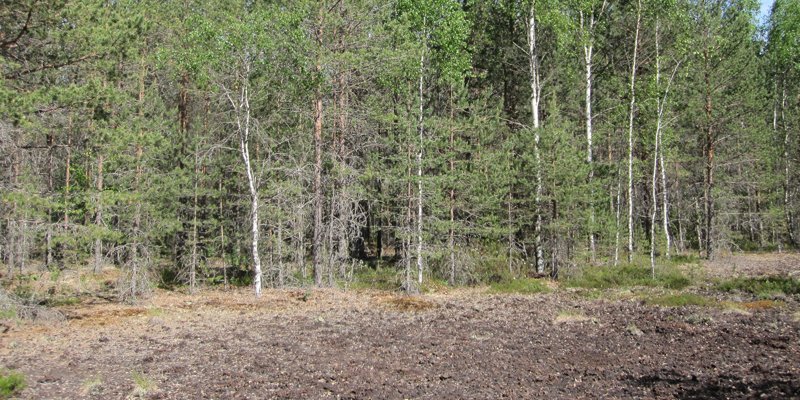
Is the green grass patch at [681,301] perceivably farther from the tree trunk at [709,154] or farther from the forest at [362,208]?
the tree trunk at [709,154]

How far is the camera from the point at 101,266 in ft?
73.0

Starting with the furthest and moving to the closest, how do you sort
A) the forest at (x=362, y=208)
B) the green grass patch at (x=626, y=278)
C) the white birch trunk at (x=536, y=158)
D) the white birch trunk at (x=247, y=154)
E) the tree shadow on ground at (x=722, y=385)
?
1. the white birch trunk at (x=536, y=158)
2. the green grass patch at (x=626, y=278)
3. the white birch trunk at (x=247, y=154)
4. the forest at (x=362, y=208)
5. the tree shadow on ground at (x=722, y=385)

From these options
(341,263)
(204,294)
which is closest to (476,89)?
(341,263)

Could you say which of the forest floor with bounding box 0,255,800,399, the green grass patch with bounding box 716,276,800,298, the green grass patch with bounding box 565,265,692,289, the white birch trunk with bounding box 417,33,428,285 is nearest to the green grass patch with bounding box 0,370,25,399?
the forest floor with bounding box 0,255,800,399

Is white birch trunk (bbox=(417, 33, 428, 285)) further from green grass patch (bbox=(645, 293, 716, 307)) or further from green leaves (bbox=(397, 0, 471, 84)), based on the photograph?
green grass patch (bbox=(645, 293, 716, 307))

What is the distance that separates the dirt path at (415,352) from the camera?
7730 millimetres

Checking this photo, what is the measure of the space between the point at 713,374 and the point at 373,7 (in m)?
13.5

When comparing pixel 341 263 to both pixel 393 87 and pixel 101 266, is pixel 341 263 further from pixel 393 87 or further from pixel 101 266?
pixel 101 266

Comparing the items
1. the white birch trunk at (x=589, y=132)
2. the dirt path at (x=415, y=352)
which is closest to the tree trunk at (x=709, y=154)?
the white birch trunk at (x=589, y=132)

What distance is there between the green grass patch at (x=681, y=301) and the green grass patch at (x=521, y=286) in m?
3.60

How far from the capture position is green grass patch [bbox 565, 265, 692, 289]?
17531 mm

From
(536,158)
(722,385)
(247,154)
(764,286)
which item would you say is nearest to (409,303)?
(247,154)

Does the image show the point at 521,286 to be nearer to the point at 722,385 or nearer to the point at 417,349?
the point at 417,349

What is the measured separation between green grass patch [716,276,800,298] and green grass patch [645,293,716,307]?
6.24 ft
